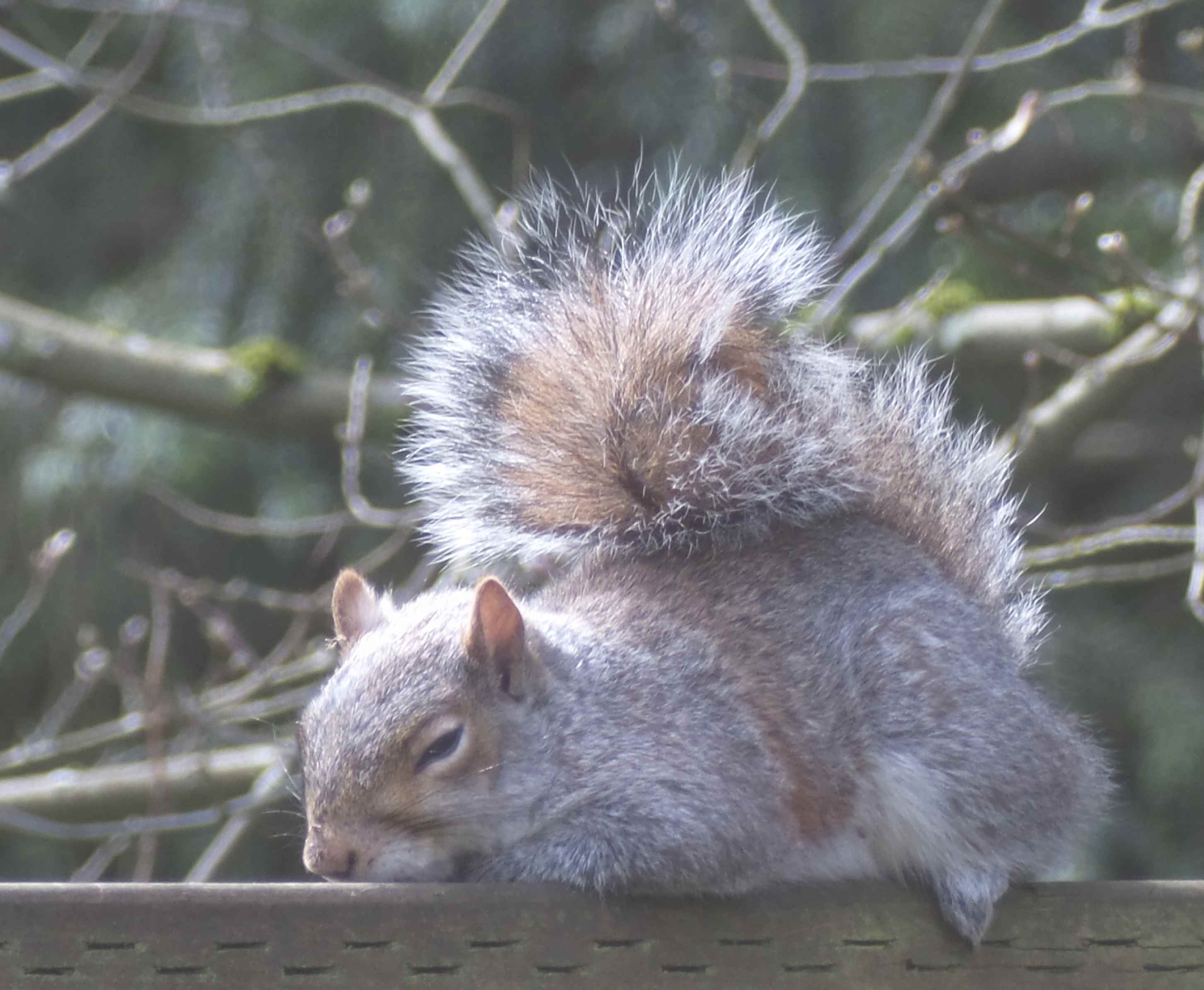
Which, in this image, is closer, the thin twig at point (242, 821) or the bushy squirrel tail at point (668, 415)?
the bushy squirrel tail at point (668, 415)

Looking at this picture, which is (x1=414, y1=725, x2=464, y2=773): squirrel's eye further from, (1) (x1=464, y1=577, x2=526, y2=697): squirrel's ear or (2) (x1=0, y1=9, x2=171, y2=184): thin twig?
(2) (x1=0, y1=9, x2=171, y2=184): thin twig

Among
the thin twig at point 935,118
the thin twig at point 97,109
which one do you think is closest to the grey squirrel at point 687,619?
the thin twig at point 935,118

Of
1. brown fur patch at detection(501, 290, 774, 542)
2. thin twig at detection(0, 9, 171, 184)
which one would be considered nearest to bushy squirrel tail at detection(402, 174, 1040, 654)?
brown fur patch at detection(501, 290, 774, 542)

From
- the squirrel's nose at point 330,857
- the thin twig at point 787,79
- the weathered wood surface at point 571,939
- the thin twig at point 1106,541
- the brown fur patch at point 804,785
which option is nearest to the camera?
the weathered wood surface at point 571,939

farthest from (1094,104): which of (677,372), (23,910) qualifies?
(23,910)

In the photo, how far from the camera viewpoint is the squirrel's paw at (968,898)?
96 centimetres

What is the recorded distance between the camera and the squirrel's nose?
3.00 feet

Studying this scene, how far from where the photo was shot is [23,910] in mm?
781

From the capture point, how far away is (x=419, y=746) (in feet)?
3.08

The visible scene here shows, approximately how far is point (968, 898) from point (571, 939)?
0.92 feet

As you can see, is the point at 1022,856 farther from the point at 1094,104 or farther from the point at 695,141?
the point at 1094,104

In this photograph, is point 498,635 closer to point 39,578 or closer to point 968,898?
point 968,898

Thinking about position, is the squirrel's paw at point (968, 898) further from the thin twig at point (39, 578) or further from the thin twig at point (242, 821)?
the thin twig at point (39, 578)

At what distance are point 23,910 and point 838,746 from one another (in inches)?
22.4
